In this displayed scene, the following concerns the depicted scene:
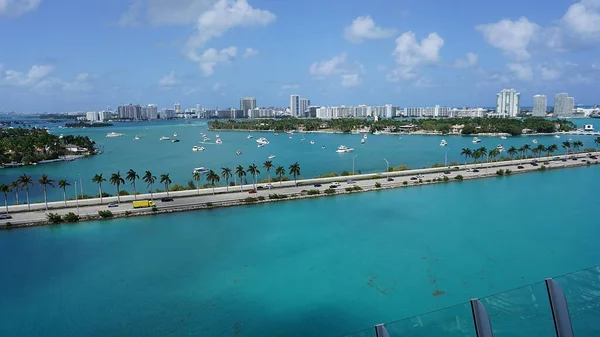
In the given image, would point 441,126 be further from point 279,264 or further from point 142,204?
point 279,264

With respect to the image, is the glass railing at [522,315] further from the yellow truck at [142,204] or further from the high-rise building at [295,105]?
the high-rise building at [295,105]

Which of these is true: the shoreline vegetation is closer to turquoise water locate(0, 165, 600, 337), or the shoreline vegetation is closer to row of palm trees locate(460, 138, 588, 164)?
row of palm trees locate(460, 138, 588, 164)

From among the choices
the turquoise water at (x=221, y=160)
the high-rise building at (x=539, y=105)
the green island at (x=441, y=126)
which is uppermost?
the high-rise building at (x=539, y=105)

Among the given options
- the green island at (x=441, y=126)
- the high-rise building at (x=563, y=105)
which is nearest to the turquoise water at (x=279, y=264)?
the green island at (x=441, y=126)

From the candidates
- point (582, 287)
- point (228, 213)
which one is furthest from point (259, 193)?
point (582, 287)

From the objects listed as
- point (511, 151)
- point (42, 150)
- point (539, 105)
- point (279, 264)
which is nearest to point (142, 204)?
point (279, 264)

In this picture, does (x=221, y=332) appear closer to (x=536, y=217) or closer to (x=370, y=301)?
(x=370, y=301)
